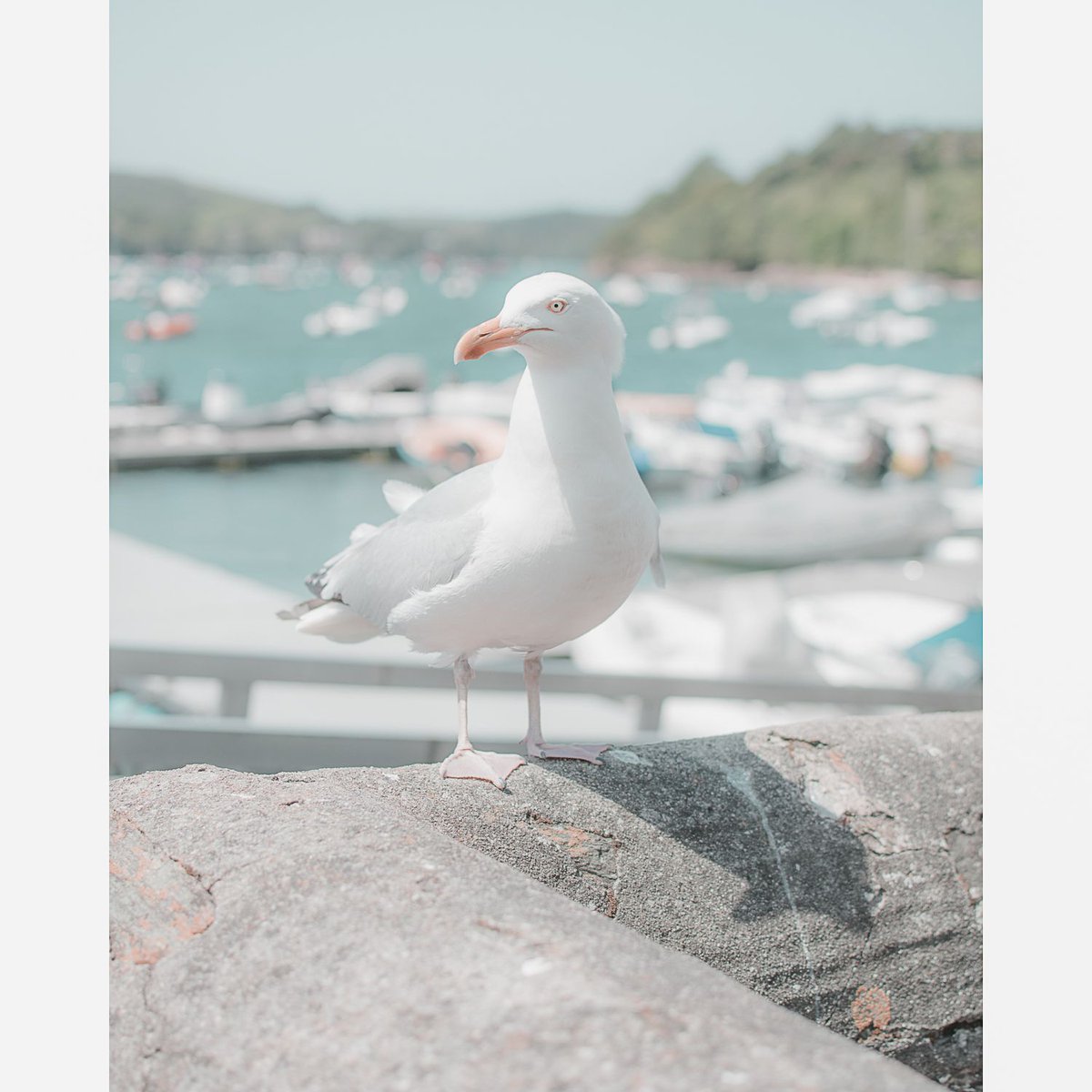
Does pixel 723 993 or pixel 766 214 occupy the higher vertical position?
pixel 766 214

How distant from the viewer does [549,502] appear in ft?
6.95

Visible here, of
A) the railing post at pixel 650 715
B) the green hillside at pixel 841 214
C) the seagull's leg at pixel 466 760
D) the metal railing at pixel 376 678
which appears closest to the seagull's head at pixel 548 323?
the seagull's leg at pixel 466 760

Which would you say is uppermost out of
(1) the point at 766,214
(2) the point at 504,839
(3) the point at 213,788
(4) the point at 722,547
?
(1) the point at 766,214

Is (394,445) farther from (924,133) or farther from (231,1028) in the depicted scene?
(924,133)

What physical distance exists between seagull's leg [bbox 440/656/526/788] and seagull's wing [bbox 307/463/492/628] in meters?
0.18

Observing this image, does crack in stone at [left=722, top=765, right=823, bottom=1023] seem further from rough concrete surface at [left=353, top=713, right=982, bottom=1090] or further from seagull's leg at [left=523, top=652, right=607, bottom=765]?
seagull's leg at [left=523, top=652, right=607, bottom=765]

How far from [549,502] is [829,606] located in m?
7.38

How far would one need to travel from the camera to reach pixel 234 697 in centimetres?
401

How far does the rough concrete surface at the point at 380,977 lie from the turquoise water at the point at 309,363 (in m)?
8.18

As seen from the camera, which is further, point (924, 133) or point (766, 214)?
point (766, 214)

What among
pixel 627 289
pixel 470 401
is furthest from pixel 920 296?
pixel 470 401

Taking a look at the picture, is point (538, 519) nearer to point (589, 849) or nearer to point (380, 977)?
point (589, 849)

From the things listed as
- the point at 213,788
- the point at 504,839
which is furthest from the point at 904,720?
the point at 213,788

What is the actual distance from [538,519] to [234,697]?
221 cm
